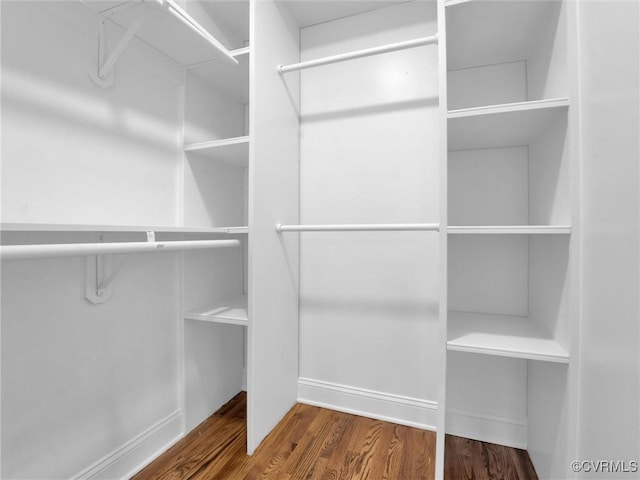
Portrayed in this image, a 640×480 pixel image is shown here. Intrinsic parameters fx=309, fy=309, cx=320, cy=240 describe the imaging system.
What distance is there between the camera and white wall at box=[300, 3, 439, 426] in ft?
5.07

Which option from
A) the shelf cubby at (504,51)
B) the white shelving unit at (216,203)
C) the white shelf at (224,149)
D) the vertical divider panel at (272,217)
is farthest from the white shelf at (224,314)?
the shelf cubby at (504,51)

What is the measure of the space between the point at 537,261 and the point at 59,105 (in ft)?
6.14

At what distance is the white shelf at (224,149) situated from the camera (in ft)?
4.71

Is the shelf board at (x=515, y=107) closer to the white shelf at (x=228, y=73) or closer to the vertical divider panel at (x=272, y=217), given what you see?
the vertical divider panel at (x=272, y=217)

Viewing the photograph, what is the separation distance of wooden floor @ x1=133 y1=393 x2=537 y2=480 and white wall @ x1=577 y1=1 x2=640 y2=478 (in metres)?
0.52

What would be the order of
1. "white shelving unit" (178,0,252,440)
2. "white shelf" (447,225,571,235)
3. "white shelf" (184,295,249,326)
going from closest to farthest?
1. "white shelf" (447,225,571,235)
2. "white shelf" (184,295,249,326)
3. "white shelving unit" (178,0,252,440)

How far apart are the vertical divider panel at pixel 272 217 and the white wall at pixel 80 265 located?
44cm

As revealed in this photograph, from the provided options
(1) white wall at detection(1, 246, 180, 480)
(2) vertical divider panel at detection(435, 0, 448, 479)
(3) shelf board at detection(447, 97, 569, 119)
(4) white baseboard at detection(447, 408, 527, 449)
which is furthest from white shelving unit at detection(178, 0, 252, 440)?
(4) white baseboard at detection(447, 408, 527, 449)

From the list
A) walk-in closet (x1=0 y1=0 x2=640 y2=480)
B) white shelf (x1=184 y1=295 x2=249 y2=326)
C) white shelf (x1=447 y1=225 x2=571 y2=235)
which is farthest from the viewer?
white shelf (x1=184 y1=295 x2=249 y2=326)

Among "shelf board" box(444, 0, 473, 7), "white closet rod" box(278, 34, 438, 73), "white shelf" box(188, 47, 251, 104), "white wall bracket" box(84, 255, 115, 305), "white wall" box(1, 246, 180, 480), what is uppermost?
"shelf board" box(444, 0, 473, 7)

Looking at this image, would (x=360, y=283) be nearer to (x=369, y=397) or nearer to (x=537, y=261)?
(x=369, y=397)

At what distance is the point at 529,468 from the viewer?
4.19 ft

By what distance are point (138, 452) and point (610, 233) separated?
1814 millimetres

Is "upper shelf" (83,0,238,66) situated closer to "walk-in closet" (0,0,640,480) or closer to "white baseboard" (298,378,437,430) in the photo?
"walk-in closet" (0,0,640,480)
